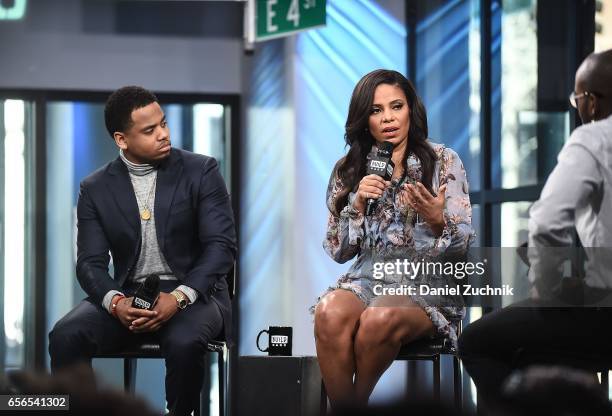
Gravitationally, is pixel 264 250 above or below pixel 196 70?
below

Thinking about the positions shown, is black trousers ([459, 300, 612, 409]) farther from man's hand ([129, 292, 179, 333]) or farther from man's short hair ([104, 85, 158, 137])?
man's short hair ([104, 85, 158, 137])

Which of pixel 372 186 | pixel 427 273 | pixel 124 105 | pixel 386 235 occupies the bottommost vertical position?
pixel 427 273

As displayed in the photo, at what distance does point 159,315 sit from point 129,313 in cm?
8

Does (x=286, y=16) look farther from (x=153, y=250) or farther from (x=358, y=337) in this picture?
(x=358, y=337)

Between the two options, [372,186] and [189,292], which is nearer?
[372,186]

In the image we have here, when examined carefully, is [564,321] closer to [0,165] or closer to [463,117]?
[463,117]

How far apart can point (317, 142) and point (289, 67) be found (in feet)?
1.74

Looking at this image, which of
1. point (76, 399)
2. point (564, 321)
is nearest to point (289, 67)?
point (564, 321)

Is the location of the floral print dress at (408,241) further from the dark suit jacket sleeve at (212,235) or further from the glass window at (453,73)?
the glass window at (453,73)

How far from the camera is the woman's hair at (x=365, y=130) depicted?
272 centimetres

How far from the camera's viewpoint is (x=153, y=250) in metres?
2.92

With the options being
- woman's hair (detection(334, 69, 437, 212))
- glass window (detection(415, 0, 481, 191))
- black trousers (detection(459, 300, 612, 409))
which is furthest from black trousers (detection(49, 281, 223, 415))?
glass window (detection(415, 0, 481, 191))

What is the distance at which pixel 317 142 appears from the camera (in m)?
5.38

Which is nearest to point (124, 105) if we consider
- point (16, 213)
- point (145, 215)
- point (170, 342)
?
point (145, 215)
